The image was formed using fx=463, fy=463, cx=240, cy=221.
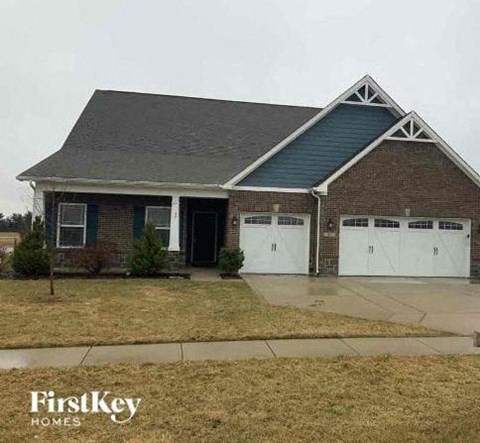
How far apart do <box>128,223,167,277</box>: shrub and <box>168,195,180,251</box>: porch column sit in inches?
46.7

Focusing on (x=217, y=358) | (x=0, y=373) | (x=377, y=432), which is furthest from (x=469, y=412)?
(x=0, y=373)

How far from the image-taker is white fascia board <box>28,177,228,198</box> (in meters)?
15.2

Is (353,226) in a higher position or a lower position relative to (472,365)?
higher

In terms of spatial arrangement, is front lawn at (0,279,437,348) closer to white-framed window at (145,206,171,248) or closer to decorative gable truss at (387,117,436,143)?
white-framed window at (145,206,171,248)

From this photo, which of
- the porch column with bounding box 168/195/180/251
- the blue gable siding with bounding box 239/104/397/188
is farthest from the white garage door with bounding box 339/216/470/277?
the porch column with bounding box 168/195/180/251

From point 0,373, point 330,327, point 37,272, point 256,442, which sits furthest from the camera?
point 37,272

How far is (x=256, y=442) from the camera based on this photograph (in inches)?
152

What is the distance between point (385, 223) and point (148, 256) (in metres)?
8.46

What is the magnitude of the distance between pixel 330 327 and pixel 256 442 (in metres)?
4.42

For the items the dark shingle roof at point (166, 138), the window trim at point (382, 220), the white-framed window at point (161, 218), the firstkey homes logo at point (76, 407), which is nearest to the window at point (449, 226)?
the window trim at point (382, 220)

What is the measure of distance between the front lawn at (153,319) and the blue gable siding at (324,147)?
5.89 metres

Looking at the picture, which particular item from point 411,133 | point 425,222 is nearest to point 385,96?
point 411,133

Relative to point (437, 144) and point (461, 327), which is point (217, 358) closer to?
point (461, 327)

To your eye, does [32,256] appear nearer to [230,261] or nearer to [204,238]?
[230,261]
